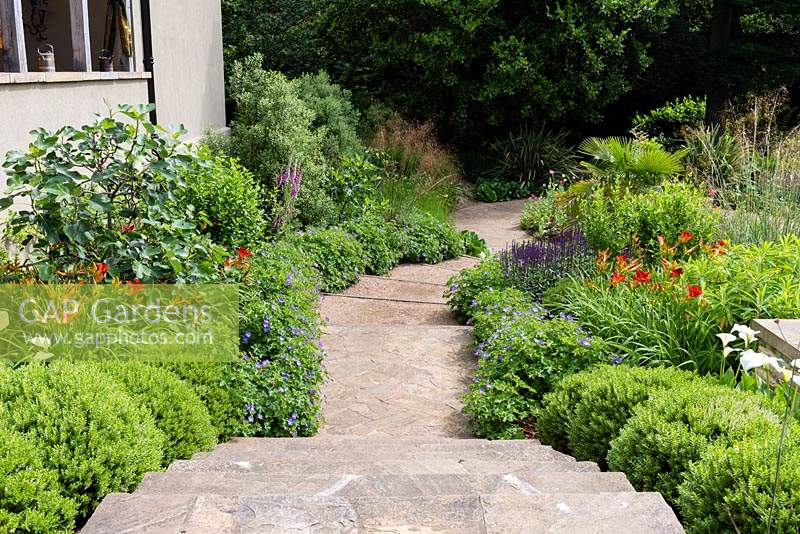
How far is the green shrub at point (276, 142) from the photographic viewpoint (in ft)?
28.5

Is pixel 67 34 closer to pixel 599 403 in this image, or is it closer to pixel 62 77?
pixel 62 77

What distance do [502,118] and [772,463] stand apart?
40.5ft

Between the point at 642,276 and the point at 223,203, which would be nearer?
the point at 642,276

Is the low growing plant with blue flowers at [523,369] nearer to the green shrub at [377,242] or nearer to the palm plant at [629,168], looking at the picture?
the palm plant at [629,168]

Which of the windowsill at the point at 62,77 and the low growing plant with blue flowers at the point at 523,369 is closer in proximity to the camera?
the low growing plant with blue flowers at the point at 523,369

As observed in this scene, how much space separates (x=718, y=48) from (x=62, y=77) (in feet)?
41.2

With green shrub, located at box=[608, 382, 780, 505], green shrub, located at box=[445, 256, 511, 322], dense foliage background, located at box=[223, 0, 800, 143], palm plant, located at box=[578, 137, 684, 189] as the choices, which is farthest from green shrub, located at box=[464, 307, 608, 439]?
dense foliage background, located at box=[223, 0, 800, 143]

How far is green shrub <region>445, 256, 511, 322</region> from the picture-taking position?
22.5 ft

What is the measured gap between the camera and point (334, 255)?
781 centimetres

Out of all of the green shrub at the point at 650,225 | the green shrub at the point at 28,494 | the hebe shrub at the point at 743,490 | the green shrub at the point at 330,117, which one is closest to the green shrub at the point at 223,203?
the green shrub at the point at 650,225

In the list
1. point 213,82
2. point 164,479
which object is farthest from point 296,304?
point 213,82

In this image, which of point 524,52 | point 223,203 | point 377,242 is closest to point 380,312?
point 377,242

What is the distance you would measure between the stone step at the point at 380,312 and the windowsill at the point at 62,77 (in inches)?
114

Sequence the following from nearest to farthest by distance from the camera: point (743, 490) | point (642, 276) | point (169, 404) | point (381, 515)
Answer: point (381, 515) < point (743, 490) < point (169, 404) < point (642, 276)
